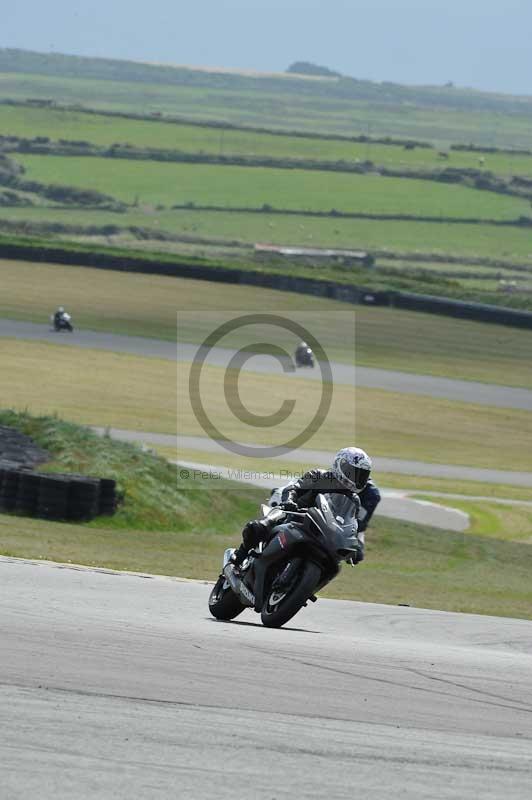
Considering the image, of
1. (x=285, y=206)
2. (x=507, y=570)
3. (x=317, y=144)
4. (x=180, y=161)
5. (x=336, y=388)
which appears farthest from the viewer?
(x=317, y=144)

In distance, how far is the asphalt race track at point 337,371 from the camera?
4966 centimetres

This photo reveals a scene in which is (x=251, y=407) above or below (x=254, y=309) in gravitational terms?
below

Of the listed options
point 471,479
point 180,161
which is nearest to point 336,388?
point 471,479

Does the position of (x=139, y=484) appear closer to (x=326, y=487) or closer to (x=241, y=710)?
(x=326, y=487)

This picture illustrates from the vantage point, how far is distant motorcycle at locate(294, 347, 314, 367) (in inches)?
2007

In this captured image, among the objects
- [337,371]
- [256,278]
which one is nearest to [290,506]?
[337,371]

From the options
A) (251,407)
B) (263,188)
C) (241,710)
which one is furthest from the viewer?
(263,188)

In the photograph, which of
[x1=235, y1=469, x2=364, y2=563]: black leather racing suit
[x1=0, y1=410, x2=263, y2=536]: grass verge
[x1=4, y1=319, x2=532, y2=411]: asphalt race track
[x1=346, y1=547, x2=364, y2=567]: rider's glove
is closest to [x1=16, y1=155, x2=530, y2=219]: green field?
[x1=4, y1=319, x2=532, y2=411]: asphalt race track

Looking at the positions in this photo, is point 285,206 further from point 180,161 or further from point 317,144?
point 317,144

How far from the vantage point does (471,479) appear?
36062 mm

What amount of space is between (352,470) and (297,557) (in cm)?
74

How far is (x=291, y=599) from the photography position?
429 inches

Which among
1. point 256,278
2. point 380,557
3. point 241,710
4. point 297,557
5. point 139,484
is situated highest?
point 241,710

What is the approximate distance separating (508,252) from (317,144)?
75893 mm
